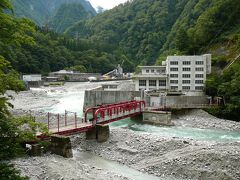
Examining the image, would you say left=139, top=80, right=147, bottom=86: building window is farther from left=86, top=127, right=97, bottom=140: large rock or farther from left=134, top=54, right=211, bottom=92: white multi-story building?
left=86, top=127, right=97, bottom=140: large rock

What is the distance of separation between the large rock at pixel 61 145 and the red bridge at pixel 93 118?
1.33m

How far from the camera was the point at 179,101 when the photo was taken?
172 ft

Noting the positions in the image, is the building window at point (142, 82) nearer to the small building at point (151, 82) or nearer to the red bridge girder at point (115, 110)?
the small building at point (151, 82)

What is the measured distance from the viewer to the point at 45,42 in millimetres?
150000

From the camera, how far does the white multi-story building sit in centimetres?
6069

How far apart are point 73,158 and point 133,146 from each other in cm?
617

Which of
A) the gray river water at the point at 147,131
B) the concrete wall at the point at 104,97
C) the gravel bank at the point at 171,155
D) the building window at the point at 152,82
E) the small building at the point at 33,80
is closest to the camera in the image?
the gravel bank at the point at 171,155

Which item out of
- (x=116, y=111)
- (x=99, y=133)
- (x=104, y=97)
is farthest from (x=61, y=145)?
(x=104, y=97)

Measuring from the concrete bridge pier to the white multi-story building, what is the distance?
31672 mm

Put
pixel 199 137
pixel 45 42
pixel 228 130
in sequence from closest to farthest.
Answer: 1. pixel 199 137
2. pixel 228 130
3. pixel 45 42

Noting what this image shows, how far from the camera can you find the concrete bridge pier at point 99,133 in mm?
32062

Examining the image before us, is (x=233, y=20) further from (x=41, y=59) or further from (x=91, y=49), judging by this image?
(x=91, y=49)

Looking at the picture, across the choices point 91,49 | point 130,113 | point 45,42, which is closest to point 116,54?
point 91,49

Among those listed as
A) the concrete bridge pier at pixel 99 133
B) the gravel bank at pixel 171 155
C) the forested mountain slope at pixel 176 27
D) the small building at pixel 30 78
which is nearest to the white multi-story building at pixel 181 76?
the forested mountain slope at pixel 176 27
